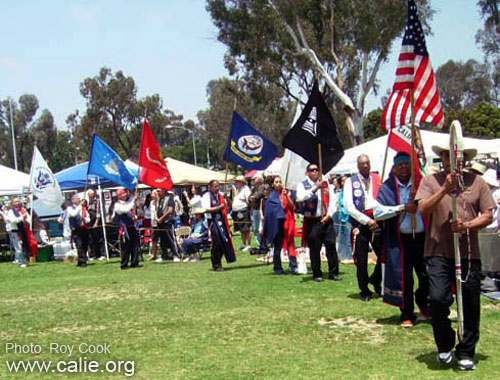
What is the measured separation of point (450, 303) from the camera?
5.62m

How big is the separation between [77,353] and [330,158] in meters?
5.75

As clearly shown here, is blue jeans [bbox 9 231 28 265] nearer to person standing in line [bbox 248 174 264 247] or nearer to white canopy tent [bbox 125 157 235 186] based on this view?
person standing in line [bbox 248 174 264 247]

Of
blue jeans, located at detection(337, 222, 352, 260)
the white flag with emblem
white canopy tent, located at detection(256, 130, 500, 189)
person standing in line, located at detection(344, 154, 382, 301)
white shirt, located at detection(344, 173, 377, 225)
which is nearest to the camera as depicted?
white shirt, located at detection(344, 173, 377, 225)

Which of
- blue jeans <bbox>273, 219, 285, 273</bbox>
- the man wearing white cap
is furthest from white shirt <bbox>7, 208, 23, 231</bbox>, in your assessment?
the man wearing white cap

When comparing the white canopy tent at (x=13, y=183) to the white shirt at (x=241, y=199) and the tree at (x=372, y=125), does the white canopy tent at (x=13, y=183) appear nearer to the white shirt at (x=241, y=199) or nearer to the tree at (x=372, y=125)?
the white shirt at (x=241, y=199)

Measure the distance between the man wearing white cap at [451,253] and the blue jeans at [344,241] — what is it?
334 inches

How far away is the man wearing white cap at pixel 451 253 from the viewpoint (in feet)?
18.4

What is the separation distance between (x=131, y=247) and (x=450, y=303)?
1055cm

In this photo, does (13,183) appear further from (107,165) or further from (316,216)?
(316,216)

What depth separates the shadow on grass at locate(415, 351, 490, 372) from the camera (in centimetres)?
568

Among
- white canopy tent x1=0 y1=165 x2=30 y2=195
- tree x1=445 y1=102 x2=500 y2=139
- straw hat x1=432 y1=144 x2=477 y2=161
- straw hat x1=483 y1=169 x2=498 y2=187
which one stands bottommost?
straw hat x1=483 y1=169 x2=498 y2=187

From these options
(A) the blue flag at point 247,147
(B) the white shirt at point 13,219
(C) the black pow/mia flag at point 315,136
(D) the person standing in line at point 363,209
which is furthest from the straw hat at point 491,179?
(B) the white shirt at point 13,219

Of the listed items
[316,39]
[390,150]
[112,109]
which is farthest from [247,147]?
[112,109]

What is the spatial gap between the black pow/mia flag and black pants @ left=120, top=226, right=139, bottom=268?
5297 mm
